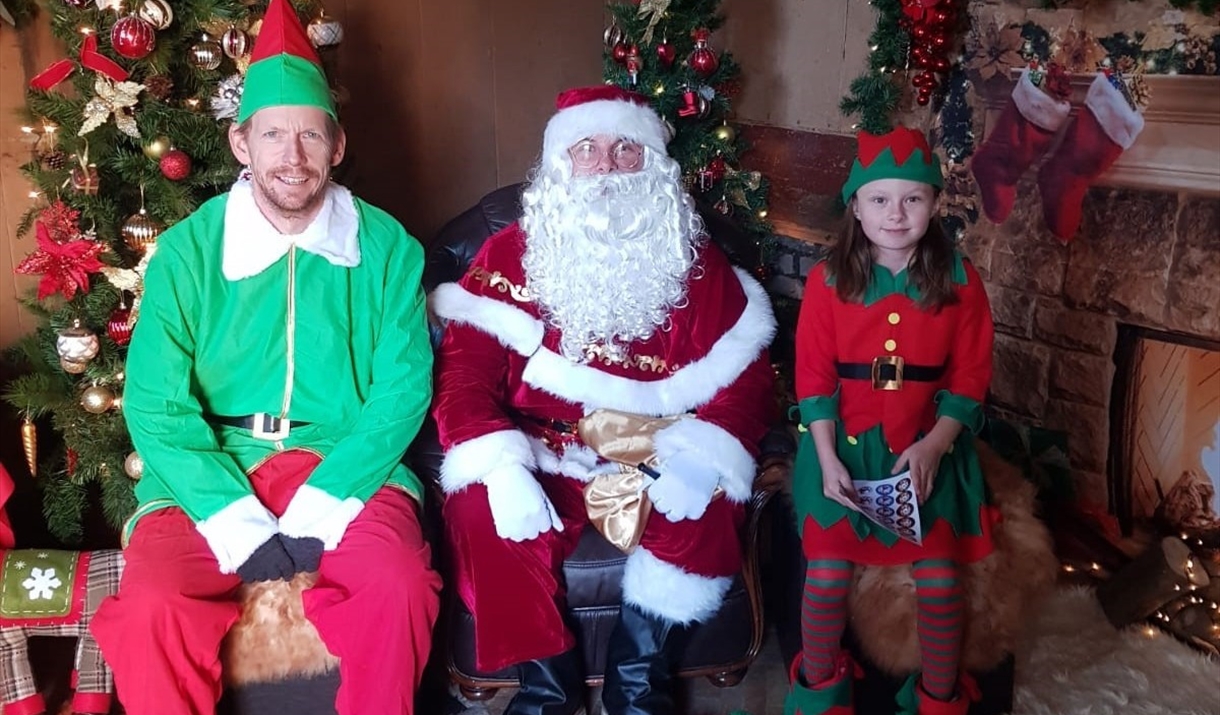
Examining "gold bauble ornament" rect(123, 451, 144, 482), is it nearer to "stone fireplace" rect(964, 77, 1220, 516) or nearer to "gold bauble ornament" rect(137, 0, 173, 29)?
"gold bauble ornament" rect(137, 0, 173, 29)

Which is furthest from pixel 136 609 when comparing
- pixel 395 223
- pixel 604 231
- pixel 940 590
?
pixel 940 590

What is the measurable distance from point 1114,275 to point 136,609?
119 inches

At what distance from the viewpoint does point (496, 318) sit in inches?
110

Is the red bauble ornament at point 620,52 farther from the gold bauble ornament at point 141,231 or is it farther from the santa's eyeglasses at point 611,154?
the gold bauble ornament at point 141,231

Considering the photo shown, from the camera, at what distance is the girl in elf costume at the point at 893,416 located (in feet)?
7.98

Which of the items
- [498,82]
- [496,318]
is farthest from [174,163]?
[498,82]

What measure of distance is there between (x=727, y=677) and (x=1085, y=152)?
2.07m

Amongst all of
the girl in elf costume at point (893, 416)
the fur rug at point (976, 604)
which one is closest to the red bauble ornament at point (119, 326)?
the girl in elf costume at point (893, 416)

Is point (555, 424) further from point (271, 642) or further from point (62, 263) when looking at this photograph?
point (62, 263)

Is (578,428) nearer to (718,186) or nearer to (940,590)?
(940,590)

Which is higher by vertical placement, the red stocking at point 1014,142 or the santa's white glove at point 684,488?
the red stocking at point 1014,142

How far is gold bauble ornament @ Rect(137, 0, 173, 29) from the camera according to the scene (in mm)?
2594

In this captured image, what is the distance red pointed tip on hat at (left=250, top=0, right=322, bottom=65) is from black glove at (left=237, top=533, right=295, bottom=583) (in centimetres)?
115

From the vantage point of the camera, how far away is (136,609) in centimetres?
211
